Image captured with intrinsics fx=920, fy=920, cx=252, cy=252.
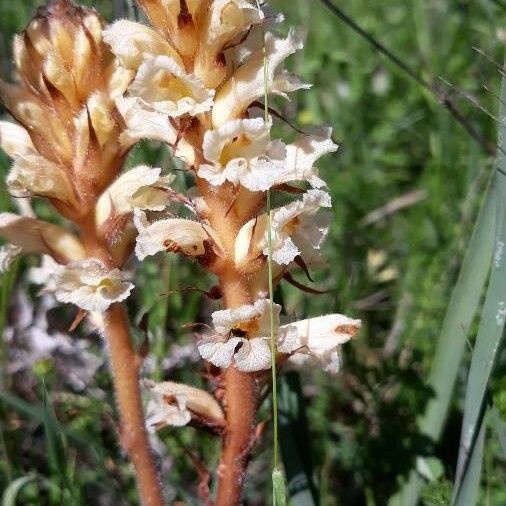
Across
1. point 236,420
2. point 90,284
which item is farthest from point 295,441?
point 90,284

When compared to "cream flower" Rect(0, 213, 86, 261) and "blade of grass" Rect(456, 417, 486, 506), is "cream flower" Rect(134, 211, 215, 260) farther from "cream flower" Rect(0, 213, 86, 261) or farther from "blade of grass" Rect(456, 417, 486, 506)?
"blade of grass" Rect(456, 417, 486, 506)

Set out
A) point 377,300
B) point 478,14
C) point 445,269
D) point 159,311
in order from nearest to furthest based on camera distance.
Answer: point 159,311, point 445,269, point 377,300, point 478,14

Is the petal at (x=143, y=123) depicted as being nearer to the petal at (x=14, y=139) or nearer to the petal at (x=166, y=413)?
the petal at (x=14, y=139)

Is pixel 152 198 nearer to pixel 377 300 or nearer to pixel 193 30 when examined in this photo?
pixel 193 30

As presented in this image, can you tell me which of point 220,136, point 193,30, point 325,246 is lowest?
point 325,246

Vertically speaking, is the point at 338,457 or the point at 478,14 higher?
the point at 478,14

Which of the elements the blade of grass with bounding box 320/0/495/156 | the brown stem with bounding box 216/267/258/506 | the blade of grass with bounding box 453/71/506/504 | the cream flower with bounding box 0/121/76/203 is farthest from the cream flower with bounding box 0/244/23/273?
the blade of grass with bounding box 453/71/506/504

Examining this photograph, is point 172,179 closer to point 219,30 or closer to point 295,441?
point 219,30

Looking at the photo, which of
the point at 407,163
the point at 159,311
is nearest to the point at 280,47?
the point at 159,311
